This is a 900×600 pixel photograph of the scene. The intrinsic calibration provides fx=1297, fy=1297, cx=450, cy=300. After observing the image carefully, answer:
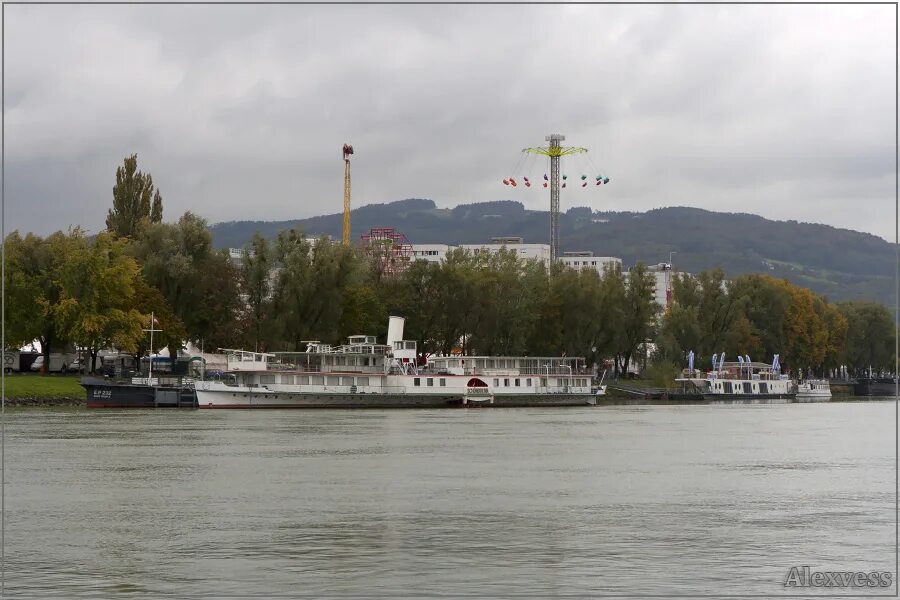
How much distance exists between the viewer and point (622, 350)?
135 meters

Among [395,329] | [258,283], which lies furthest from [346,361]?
[258,283]

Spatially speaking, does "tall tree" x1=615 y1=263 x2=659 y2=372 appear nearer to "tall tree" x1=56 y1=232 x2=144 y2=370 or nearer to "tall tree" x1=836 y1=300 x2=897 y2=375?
"tall tree" x1=56 y1=232 x2=144 y2=370

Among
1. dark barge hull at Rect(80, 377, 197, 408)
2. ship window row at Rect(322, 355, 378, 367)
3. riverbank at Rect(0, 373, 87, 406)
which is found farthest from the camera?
ship window row at Rect(322, 355, 378, 367)

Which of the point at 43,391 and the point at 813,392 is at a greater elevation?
the point at 43,391

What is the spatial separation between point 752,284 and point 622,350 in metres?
23.8

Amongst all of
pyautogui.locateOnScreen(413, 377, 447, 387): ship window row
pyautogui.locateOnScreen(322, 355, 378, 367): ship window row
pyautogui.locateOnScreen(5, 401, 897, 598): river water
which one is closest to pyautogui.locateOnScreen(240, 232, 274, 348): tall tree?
pyautogui.locateOnScreen(322, 355, 378, 367): ship window row

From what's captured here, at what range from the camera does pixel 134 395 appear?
307 feet

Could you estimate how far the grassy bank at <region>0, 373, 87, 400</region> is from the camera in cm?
9006

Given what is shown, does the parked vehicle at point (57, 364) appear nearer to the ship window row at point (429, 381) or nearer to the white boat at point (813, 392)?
the ship window row at point (429, 381)

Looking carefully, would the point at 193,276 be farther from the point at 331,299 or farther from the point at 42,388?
the point at 42,388

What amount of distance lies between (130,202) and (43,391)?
32.2 metres

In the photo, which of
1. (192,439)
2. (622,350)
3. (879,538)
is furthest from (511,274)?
(879,538)

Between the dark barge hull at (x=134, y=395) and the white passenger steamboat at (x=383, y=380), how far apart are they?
55.0 inches

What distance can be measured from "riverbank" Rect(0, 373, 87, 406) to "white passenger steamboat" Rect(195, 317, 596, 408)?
884cm
